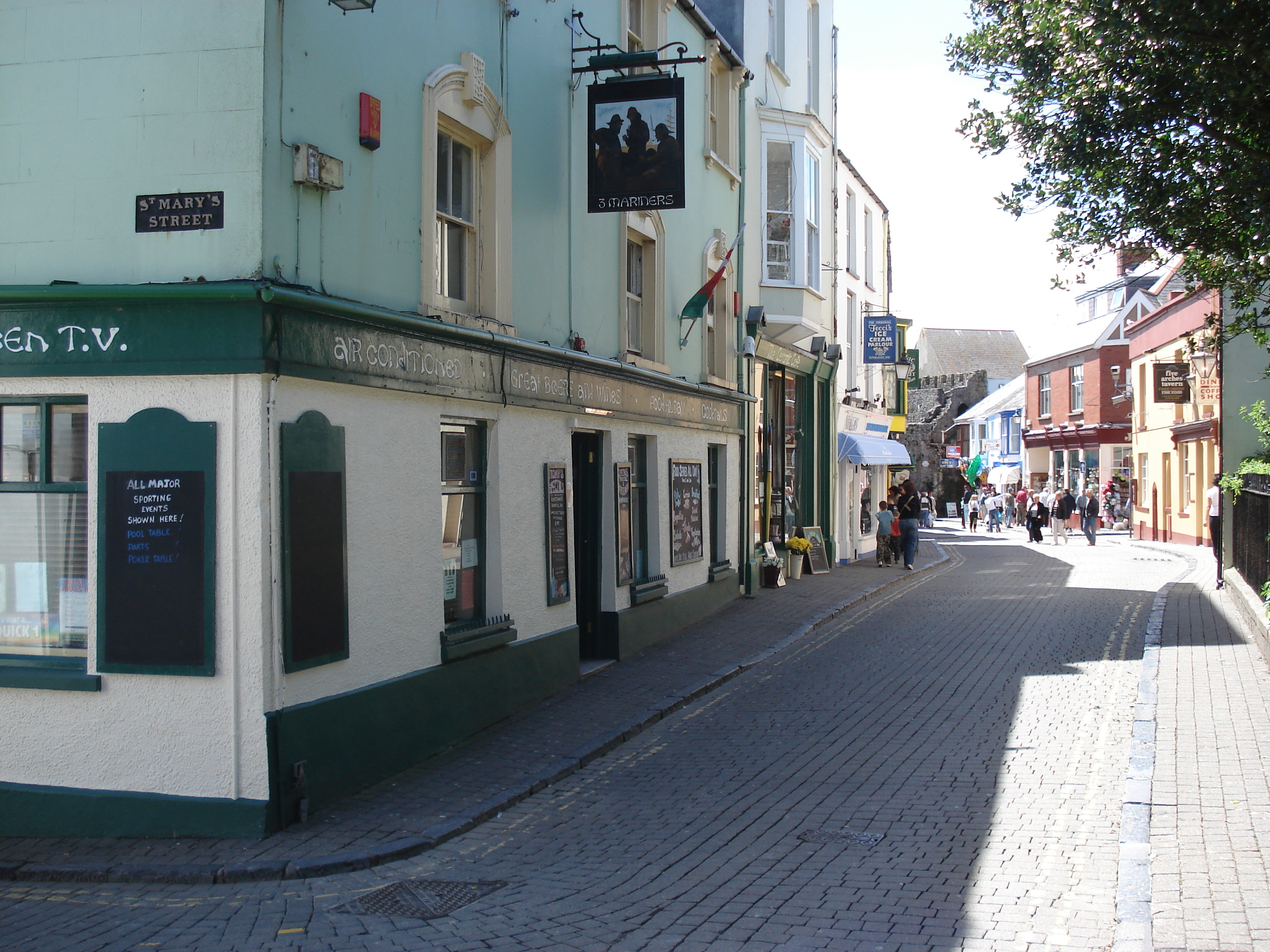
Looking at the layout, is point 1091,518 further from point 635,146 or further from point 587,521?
point 635,146

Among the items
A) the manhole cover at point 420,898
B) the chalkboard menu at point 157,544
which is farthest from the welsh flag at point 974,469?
the manhole cover at point 420,898

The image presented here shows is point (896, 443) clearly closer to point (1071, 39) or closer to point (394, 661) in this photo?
point (1071, 39)

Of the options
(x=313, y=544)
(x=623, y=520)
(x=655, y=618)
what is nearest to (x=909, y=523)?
(x=655, y=618)

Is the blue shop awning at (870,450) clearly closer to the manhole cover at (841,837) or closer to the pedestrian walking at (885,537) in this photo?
the pedestrian walking at (885,537)

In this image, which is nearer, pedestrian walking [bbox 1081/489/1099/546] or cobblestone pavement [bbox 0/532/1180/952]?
cobblestone pavement [bbox 0/532/1180/952]

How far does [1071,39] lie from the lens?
377 inches

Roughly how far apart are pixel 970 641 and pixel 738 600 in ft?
14.2

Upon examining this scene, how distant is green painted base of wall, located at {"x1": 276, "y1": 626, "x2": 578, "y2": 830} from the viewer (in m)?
6.83

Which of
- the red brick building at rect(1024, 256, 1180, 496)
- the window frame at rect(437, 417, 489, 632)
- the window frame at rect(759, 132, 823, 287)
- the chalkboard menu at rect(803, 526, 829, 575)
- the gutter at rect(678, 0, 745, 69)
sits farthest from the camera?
the red brick building at rect(1024, 256, 1180, 496)

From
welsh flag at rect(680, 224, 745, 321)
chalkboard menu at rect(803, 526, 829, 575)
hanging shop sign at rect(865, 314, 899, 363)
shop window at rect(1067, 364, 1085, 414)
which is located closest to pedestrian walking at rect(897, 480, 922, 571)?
chalkboard menu at rect(803, 526, 829, 575)

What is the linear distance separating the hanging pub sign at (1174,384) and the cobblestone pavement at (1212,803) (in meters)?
18.5

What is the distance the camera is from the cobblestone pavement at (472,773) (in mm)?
6477

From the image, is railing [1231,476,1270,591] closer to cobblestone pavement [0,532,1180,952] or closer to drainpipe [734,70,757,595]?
cobblestone pavement [0,532,1180,952]

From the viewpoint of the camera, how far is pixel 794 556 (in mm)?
21344
